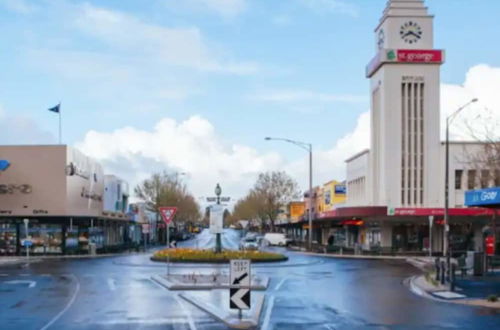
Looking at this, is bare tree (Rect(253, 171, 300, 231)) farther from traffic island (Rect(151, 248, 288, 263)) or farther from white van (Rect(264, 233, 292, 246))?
traffic island (Rect(151, 248, 288, 263))

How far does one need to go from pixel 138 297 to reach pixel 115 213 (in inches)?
2267

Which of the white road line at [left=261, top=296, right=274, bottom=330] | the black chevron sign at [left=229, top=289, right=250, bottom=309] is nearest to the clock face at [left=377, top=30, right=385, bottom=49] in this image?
the white road line at [left=261, top=296, right=274, bottom=330]

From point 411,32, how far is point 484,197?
41315 mm

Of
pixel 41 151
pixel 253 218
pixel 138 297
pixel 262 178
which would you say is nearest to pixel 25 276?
pixel 138 297

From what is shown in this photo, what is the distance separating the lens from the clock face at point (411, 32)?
7112 centimetres

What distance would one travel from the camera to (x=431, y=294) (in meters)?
28.6

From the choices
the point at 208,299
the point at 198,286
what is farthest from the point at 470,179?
the point at 208,299

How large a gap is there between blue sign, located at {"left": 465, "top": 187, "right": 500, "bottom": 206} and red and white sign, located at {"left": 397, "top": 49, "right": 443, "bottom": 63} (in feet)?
122

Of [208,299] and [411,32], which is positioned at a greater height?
[411,32]

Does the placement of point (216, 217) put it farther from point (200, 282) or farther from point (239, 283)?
point (239, 283)

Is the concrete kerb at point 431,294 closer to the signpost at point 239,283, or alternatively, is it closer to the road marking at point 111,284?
the signpost at point 239,283

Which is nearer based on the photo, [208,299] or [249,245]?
[208,299]

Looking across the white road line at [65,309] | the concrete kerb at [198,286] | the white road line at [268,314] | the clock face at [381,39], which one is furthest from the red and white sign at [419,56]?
the white road line at [268,314]

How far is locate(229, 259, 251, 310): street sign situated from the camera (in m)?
19.6
